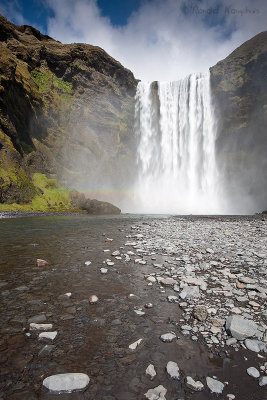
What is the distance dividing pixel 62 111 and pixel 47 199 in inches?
1090

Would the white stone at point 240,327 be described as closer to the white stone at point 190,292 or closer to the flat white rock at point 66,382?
the white stone at point 190,292

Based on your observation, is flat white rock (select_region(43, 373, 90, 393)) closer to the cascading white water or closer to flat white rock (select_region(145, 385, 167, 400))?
flat white rock (select_region(145, 385, 167, 400))

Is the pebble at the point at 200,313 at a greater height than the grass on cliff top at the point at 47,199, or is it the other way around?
the grass on cliff top at the point at 47,199

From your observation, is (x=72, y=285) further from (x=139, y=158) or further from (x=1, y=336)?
(x=139, y=158)

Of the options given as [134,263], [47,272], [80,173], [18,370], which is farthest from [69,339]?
[80,173]

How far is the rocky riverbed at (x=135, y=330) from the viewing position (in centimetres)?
244

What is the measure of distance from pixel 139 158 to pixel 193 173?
1575 cm

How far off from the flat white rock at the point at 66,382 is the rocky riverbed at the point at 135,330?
0.01 meters

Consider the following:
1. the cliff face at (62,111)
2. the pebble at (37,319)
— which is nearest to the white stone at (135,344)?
the pebble at (37,319)

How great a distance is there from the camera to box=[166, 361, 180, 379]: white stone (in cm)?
257

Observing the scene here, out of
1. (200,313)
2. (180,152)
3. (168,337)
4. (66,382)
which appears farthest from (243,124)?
(66,382)

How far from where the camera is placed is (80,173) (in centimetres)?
5228

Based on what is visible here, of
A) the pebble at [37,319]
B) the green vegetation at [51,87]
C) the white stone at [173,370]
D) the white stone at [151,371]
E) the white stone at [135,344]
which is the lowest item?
the pebble at [37,319]

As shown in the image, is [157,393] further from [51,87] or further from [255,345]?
[51,87]
